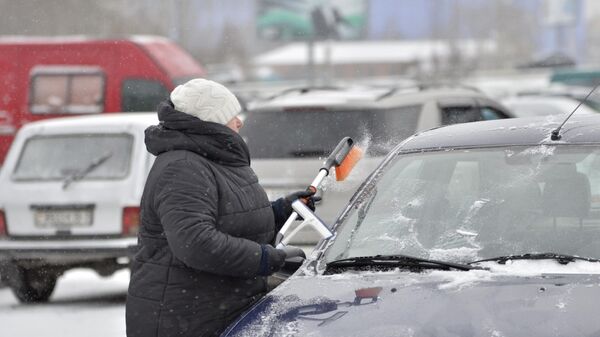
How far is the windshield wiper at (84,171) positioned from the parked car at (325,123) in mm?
1213

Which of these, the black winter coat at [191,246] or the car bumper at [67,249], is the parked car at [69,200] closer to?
the car bumper at [67,249]

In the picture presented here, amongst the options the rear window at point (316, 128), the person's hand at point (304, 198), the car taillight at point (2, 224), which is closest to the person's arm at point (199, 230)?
the person's hand at point (304, 198)

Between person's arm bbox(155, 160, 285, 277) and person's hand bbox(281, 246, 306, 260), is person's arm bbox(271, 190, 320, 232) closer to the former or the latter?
person's hand bbox(281, 246, 306, 260)

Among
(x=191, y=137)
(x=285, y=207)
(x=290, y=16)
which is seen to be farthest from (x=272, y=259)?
(x=290, y=16)

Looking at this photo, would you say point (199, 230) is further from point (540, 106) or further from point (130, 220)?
point (540, 106)

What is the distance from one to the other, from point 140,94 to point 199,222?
51.0ft

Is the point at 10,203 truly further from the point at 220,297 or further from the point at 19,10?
the point at 19,10

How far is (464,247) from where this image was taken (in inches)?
182

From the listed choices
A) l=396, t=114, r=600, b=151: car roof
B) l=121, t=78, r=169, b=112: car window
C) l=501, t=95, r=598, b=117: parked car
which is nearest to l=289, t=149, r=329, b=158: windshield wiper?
l=396, t=114, r=600, b=151: car roof

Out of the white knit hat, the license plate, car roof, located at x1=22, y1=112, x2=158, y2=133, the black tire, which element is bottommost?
the black tire

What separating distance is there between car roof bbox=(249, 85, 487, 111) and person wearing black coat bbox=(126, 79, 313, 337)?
16.2 feet

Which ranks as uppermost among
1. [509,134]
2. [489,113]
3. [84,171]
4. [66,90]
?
[509,134]

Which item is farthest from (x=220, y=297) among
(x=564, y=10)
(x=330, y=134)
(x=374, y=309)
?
(x=564, y=10)

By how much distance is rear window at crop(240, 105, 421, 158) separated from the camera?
943cm
